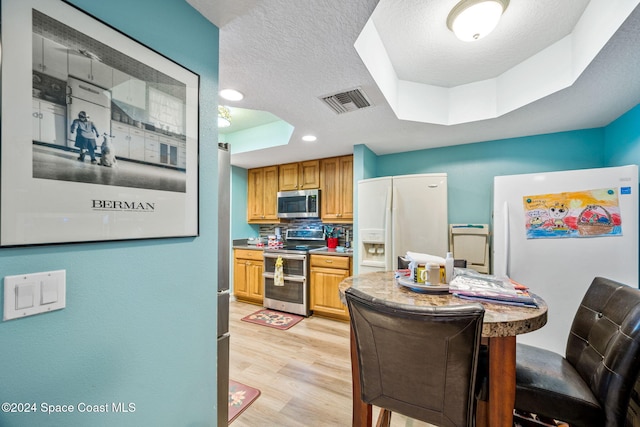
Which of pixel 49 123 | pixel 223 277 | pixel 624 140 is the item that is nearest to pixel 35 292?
pixel 49 123

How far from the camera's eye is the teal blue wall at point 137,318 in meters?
0.75

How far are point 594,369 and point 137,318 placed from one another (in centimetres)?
186

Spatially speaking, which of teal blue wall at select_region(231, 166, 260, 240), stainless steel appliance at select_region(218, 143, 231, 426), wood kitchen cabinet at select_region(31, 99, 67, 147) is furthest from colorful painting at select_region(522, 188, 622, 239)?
teal blue wall at select_region(231, 166, 260, 240)

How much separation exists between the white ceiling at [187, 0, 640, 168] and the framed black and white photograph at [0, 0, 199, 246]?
51 centimetres

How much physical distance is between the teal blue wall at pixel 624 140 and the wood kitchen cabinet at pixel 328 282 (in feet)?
8.83

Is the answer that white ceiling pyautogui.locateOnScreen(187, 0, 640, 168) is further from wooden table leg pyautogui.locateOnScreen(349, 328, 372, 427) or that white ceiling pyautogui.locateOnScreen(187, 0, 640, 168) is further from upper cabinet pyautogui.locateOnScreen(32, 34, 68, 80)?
wooden table leg pyautogui.locateOnScreen(349, 328, 372, 427)

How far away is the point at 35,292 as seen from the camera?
75 centimetres

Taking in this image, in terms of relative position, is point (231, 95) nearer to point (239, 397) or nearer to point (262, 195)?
point (239, 397)

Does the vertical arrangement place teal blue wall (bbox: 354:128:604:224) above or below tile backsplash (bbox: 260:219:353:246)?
above

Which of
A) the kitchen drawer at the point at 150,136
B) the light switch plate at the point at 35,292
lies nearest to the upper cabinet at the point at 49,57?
the kitchen drawer at the point at 150,136

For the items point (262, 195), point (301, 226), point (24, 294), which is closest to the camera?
point (24, 294)

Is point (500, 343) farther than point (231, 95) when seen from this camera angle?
No

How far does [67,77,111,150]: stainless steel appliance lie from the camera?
80 cm

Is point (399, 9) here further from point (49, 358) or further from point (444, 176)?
point (49, 358)
